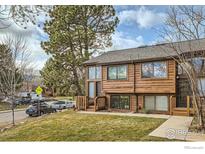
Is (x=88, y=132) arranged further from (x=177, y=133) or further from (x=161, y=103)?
(x=161, y=103)

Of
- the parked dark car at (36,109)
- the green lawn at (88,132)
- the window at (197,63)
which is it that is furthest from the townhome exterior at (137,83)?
the green lawn at (88,132)

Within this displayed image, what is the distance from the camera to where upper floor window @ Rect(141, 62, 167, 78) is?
719 cm

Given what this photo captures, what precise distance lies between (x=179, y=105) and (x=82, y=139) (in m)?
3.96

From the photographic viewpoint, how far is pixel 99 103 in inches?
322

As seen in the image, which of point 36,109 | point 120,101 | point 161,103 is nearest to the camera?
point 161,103

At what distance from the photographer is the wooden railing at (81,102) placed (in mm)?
8344

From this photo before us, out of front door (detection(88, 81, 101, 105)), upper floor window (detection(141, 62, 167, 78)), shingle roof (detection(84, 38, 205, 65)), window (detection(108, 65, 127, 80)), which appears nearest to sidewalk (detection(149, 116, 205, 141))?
shingle roof (detection(84, 38, 205, 65))

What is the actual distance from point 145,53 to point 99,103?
2.49 m

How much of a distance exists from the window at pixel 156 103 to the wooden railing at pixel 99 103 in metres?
1.65

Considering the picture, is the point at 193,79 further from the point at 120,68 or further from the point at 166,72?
the point at 120,68

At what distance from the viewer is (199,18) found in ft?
15.5

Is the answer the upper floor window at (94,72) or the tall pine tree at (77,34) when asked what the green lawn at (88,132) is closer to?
the tall pine tree at (77,34)

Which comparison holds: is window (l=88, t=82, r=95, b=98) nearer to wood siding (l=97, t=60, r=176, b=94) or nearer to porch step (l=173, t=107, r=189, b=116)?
wood siding (l=97, t=60, r=176, b=94)

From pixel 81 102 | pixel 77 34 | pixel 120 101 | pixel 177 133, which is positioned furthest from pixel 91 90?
pixel 177 133
